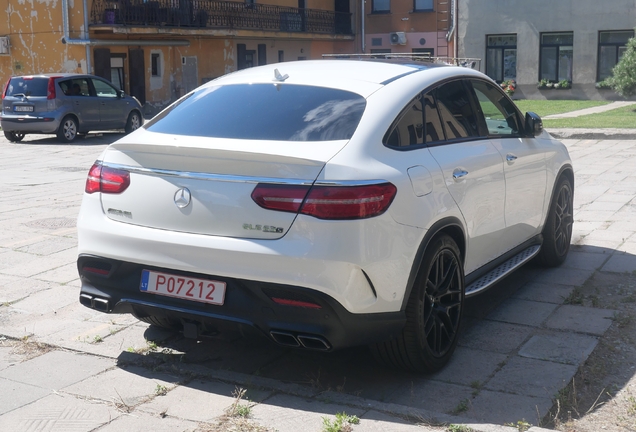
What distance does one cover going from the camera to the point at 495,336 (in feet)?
16.6

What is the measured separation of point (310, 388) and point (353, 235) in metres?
0.91

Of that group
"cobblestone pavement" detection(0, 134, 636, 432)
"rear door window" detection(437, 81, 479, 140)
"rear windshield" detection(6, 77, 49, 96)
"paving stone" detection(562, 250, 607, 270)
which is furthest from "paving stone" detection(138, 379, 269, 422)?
"rear windshield" detection(6, 77, 49, 96)

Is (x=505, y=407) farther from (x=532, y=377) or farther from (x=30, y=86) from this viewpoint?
(x=30, y=86)

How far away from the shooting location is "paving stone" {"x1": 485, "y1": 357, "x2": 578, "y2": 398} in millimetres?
4199

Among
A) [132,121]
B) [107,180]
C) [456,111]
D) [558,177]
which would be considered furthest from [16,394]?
[132,121]

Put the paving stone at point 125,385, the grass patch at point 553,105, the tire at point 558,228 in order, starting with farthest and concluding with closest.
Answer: the grass patch at point 553,105, the tire at point 558,228, the paving stone at point 125,385

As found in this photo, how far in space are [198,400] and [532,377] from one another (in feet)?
5.75

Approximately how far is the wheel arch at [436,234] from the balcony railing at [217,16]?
27535 mm

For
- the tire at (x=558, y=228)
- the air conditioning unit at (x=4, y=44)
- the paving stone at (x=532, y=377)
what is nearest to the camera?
the paving stone at (x=532, y=377)

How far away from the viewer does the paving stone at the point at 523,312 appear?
17.7ft

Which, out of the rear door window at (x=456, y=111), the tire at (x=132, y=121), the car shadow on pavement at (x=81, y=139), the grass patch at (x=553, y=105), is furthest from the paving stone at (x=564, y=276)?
the grass patch at (x=553, y=105)

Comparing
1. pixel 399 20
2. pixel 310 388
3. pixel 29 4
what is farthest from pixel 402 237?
pixel 399 20

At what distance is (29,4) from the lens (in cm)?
3058

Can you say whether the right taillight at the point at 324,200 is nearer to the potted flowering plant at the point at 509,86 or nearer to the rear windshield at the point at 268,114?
the rear windshield at the point at 268,114
